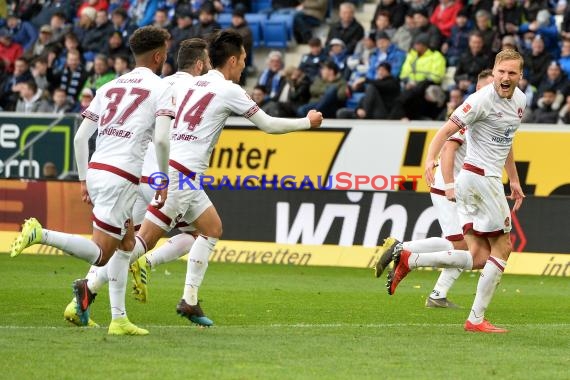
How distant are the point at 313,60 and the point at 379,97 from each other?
8.07 feet

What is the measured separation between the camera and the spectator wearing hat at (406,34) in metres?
24.7

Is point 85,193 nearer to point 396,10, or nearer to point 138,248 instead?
point 138,248

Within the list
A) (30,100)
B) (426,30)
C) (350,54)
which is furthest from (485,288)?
(30,100)

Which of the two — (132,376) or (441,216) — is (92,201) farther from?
(441,216)

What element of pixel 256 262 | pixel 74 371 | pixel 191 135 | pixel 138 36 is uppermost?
pixel 138 36

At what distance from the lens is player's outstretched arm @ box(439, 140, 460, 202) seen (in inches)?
447

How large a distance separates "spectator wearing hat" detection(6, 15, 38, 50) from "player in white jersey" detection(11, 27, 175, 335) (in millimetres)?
20124

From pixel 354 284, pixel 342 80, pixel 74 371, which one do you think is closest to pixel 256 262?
pixel 354 284

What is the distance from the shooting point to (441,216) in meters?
14.4

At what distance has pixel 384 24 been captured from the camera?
82.2 feet

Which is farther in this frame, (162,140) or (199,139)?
(199,139)

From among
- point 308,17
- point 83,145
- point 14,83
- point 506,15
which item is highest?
point 83,145

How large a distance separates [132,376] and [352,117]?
15806 mm

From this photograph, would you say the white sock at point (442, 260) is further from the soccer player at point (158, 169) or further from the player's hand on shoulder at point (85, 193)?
the player's hand on shoulder at point (85, 193)
